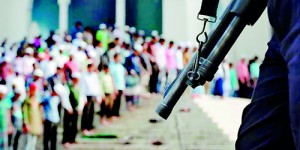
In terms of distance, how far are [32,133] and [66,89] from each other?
1158 millimetres

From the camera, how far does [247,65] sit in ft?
49.7

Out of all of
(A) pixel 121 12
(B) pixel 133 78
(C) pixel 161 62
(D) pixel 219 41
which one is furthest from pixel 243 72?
(D) pixel 219 41

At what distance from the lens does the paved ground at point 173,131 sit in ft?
29.4

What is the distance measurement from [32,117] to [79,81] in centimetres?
179

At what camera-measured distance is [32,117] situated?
7277 mm

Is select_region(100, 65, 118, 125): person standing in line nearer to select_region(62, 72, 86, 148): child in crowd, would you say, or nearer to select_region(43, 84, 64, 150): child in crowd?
select_region(62, 72, 86, 148): child in crowd

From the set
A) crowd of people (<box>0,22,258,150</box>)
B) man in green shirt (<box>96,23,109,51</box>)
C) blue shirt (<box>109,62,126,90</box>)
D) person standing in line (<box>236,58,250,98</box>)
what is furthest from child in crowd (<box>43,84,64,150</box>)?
person standing in line (<box>236,58,250,98</box>)

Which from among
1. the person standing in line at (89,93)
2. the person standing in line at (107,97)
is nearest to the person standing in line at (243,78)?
the person standing in line at (107,97)

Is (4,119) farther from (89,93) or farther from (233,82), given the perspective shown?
(233,82)

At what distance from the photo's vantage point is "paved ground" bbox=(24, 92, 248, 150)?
895 centimetres

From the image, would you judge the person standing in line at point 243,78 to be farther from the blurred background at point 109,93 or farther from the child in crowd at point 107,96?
the child in crowd at point 107,96

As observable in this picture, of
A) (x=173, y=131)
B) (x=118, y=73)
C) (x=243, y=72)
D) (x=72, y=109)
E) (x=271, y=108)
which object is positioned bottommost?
(x=173, y=131)

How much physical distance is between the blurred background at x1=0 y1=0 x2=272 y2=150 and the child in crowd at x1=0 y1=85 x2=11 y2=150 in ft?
0.04

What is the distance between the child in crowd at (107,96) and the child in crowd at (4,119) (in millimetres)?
2962
